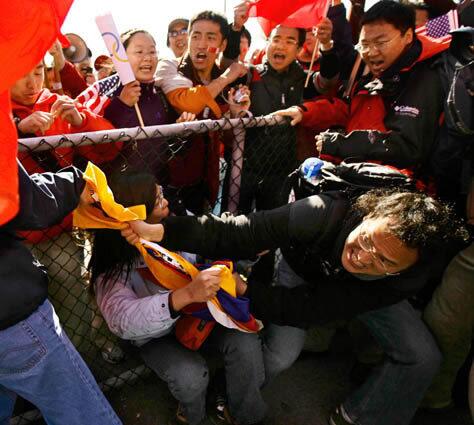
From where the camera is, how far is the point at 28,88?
2129 mm

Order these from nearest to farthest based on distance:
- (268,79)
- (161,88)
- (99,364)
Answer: (99,364), (161,88), (268,79)

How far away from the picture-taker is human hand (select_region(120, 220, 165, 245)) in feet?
5.85

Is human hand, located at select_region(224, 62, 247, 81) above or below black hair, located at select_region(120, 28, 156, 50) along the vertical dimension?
below

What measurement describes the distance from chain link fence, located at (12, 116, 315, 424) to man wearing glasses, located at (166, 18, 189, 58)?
1.88m

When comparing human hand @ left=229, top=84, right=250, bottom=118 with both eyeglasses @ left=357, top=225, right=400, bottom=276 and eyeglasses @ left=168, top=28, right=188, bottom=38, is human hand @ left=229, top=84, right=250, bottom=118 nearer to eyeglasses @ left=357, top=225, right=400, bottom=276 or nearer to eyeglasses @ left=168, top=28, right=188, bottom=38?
eyeglasses @ left=357, top=225, right=400, bottom=276

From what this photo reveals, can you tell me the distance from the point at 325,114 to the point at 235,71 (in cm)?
74

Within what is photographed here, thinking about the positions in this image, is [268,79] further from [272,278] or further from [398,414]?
[398,414]

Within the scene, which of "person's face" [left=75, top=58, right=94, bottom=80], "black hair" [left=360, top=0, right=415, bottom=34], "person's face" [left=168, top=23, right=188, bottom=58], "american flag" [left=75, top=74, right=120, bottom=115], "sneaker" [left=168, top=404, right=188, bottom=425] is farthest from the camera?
"person's face" [left=75, top=58, right=94, bottom=80]

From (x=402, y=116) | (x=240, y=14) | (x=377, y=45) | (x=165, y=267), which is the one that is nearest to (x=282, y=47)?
(x=240, y=14)

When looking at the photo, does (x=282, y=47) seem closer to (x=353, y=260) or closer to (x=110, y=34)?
(x=110, y=34)

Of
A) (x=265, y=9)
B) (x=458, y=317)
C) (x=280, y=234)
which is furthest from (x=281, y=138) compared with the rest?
(x=458, y=317)

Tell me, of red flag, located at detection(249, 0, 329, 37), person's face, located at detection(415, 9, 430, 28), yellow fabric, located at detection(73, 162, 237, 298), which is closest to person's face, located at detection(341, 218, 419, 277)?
yellow fabric, located at detection(73, 162, 237, 298)

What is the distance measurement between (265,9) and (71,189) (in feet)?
7.09

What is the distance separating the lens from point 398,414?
2.19 metres
